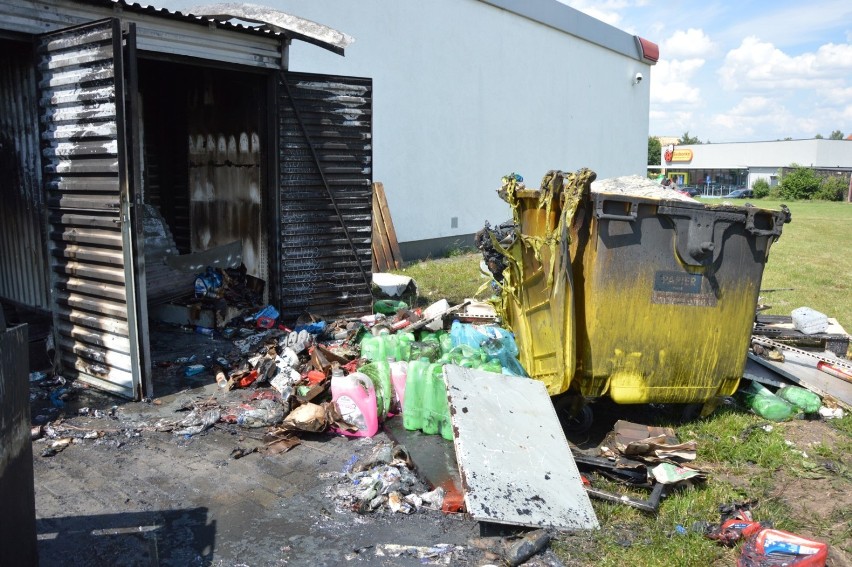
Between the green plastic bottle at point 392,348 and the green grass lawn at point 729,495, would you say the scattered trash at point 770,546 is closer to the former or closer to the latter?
the green grass lawn at point 729,495

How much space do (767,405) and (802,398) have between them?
0.36 metres

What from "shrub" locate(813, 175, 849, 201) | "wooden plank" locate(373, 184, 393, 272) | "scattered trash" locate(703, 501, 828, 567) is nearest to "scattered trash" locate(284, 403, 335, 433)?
"scattered trash" locate(703, 501, 828, 567)

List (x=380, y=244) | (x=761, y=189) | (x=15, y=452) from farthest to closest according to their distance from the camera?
(x=761, y=189), (x=380, y=244), (x=15, y=452)

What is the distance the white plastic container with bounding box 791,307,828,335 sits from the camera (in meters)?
6.81

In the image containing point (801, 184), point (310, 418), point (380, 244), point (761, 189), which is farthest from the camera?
point (761, 189)

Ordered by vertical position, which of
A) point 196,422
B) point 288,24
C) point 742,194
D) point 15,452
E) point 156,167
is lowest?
point 196,422

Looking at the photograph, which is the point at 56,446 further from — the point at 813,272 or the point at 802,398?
the point at 813,272

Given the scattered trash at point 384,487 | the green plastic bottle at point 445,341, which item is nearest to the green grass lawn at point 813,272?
the green plastic bottle at point 445,341

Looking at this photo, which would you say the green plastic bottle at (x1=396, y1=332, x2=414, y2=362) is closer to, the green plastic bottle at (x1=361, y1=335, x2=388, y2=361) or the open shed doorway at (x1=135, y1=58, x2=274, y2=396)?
the green plastic bottle at (x1=361, y1=335, x2=388, y2=361)

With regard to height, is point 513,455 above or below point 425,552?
above

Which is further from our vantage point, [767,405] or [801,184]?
[801,184]

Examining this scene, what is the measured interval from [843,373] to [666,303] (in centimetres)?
239

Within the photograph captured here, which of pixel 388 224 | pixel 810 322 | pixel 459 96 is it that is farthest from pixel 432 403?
pixel 459 96

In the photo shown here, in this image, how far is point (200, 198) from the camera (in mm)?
8852
